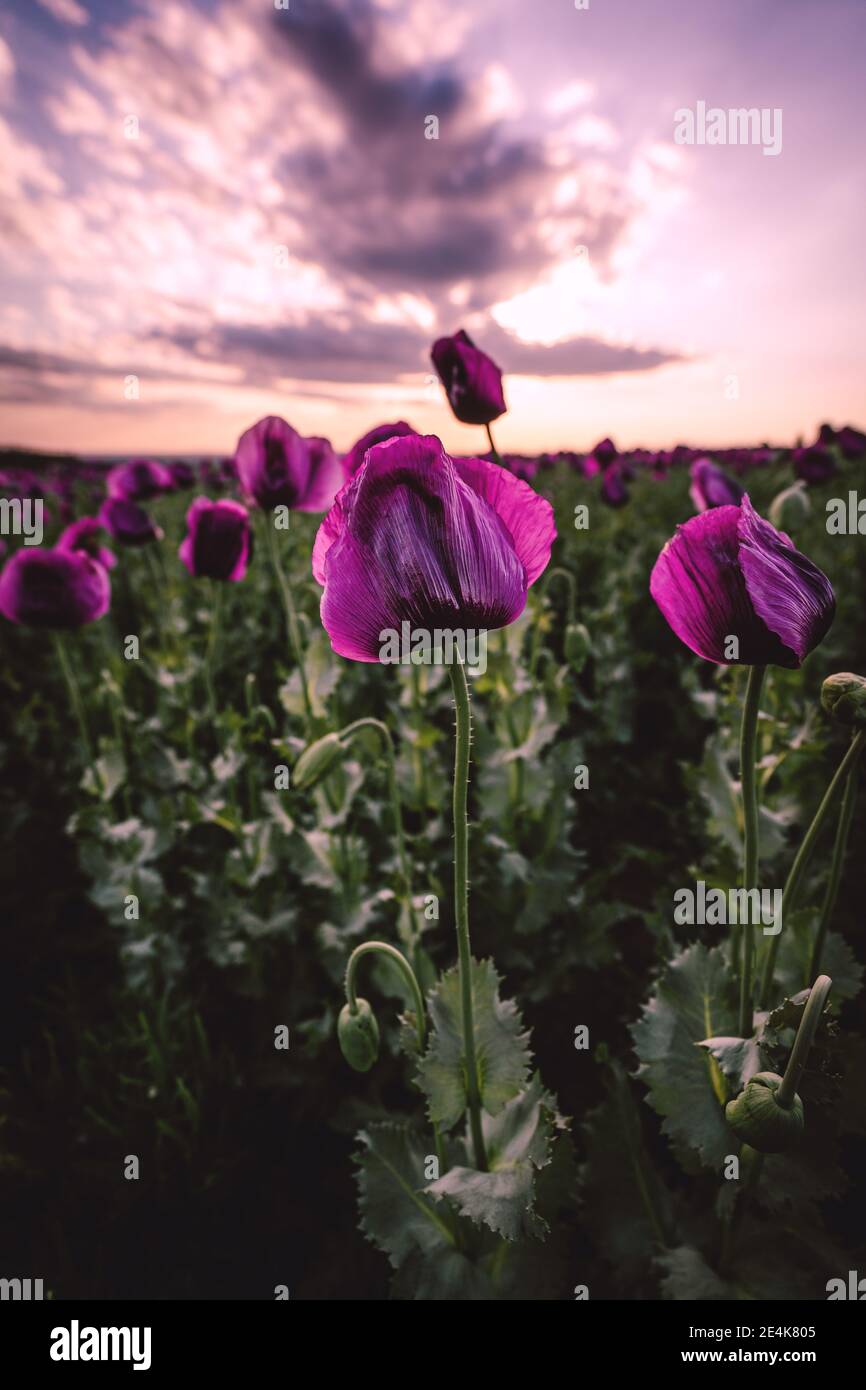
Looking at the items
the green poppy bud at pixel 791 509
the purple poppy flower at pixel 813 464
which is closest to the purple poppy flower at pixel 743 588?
the green poppy bud at pixel 791 509

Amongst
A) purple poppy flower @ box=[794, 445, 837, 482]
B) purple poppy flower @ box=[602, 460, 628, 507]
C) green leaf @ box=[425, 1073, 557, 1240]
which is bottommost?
green leaf @ box=[425, 1073, 557, 1240]

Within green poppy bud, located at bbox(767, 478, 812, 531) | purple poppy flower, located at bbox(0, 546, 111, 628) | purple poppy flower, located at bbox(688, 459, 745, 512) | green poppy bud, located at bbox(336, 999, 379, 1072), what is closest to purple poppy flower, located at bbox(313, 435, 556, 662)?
green poppy bud, located at bbox(336, 999, 379, 1072)

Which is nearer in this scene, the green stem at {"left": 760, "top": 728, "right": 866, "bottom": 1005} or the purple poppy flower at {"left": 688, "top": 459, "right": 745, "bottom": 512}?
the green stem at {"left": 760, "top": 728, "right": 866, "bottom": 1005}

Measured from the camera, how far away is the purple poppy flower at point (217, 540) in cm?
221

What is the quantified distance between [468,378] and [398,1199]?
1.74 meters

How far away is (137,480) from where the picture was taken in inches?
140

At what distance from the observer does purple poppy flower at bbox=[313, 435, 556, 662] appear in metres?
0.77

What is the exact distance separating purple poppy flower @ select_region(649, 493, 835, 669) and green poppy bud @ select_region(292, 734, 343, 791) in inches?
26.5

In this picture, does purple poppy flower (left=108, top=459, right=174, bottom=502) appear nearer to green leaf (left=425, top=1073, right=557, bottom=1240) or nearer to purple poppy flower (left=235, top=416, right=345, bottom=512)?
purple poppy flower (left=235, top=416, right=345, bottom=512)

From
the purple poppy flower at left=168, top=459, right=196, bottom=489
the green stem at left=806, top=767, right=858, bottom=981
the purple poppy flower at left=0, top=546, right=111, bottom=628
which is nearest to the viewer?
the green stem at left=806, top=767, right=858, bottom=981

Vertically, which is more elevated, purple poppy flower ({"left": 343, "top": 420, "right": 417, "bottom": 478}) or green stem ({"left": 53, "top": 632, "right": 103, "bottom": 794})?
purple poppy flower ({"left": 343, "top": 420, "right": 417, "bottom": 478})

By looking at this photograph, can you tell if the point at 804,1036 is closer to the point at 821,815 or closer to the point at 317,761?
the point at 821,815

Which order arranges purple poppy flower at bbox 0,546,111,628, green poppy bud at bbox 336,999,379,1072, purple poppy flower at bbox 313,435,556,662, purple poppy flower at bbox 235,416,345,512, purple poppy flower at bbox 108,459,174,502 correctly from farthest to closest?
1. purple poppy flower at bbox 108,459,174,502
2. purple poppy flower at bbox 0,546,111,628
3. purple poppy flower at bbox 235,416,345,512
4. green poppy bud at bbox 336,999,379,1072
5. purple poppy flower at bbox 313,435,556,662

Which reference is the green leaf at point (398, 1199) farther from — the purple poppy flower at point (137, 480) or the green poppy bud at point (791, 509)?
the purple poppy flower at point (137, 480)
